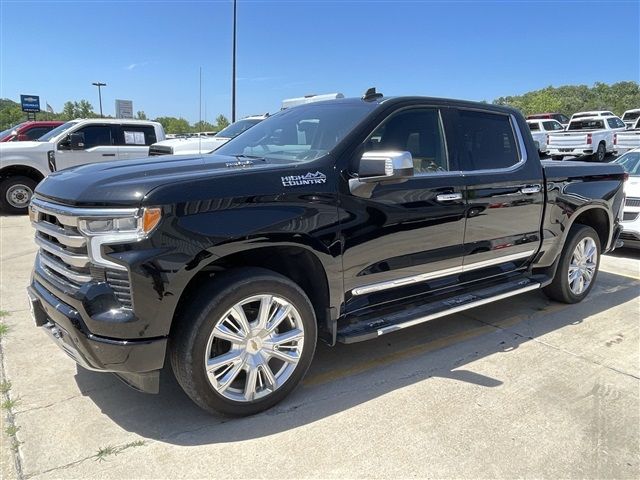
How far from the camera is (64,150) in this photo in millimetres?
11180

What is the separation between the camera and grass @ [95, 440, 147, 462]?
2.69 metres

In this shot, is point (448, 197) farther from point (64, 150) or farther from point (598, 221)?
point (64, 150)

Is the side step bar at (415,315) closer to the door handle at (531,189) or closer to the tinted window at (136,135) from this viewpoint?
the door handle at (531,189)

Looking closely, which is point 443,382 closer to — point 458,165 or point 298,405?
point 298,405

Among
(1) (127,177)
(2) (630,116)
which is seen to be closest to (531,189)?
(1) (127,177)

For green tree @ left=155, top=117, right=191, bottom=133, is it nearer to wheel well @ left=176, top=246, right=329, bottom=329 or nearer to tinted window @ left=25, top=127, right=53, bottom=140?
tinted window @ left=25, top=127, right=53, bottom=140

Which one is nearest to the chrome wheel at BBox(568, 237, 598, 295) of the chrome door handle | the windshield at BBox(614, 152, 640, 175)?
the chrome door handle

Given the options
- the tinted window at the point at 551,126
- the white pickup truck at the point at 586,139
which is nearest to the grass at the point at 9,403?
the white pickup truck at the point at 586,139

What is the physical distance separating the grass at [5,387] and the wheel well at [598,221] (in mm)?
5255

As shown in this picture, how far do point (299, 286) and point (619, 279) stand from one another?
503cm

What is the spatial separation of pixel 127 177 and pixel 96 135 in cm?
978

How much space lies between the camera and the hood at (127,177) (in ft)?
8.63

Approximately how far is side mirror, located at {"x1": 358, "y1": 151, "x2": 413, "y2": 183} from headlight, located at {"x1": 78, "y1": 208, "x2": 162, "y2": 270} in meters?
1.28

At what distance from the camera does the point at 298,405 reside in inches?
127
